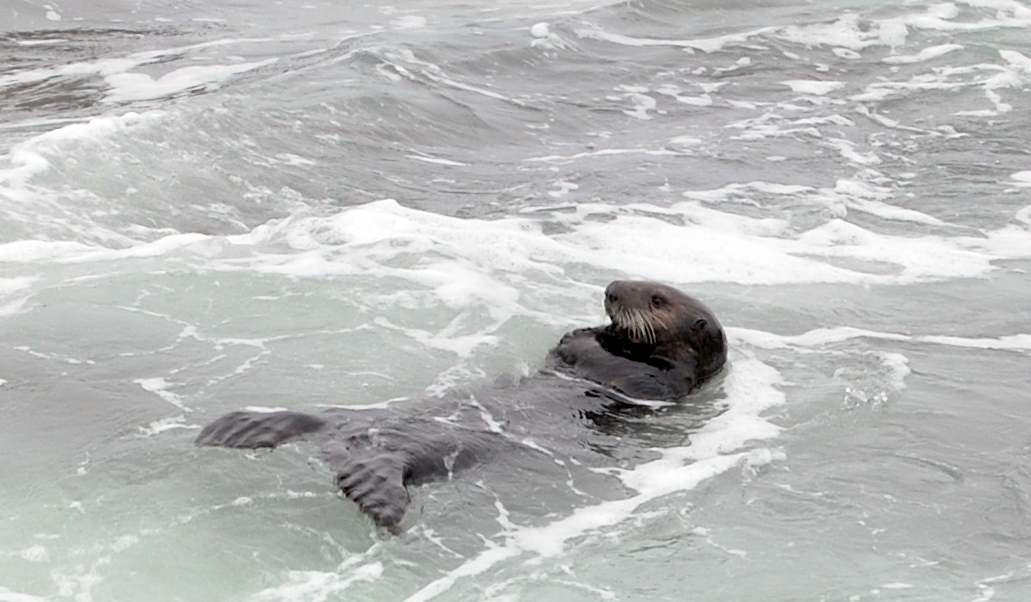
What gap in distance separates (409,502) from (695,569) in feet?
3.35

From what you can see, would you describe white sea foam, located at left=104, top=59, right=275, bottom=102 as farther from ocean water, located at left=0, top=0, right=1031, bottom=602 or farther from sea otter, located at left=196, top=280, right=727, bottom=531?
sea otter, located at left=196, top=280, right=727, bottom=531

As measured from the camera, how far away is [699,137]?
12.8m

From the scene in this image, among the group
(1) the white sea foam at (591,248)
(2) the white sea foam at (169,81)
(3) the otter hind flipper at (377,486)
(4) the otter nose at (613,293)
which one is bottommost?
(1) the white sea foam at (591,248)

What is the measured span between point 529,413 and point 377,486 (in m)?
1.25

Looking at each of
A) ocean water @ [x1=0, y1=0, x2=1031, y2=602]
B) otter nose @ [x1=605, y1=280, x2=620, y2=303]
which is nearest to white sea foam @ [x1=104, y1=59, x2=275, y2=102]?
ocean water @ [x1=0, y1=0, x2=1031, y2=602]

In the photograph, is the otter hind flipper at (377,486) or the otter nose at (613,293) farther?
the otter nose at (613,293)

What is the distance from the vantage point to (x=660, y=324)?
6480 millimetres

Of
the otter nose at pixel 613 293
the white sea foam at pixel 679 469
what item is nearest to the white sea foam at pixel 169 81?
the otter nose at pixel 613 293

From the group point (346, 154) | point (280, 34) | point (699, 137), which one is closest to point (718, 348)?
point (346, 154)

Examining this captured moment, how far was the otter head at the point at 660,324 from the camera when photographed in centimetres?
648

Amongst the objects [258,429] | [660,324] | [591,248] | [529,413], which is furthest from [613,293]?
[591,248]

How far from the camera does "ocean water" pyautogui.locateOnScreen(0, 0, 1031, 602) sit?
480cm

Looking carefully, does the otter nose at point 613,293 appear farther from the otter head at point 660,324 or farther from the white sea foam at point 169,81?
the white sea foam at point 169,81

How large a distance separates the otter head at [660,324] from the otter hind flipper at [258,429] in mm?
1754
